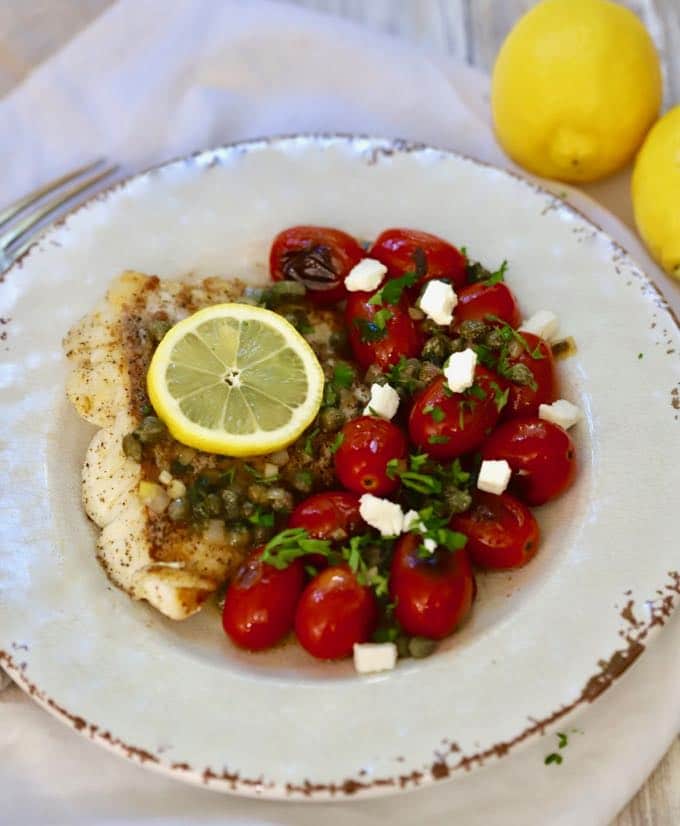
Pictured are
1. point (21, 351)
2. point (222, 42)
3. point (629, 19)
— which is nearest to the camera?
point (21, 351)

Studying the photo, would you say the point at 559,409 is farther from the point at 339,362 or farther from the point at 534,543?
the point at 339,362

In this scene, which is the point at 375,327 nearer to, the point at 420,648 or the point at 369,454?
the point at 369,454

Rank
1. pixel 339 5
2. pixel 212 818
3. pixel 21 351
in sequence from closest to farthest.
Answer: pixel 212 818
pixel 21 351
pixel 339 5

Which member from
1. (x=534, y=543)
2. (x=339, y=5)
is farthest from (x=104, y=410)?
(x=339, y=5)

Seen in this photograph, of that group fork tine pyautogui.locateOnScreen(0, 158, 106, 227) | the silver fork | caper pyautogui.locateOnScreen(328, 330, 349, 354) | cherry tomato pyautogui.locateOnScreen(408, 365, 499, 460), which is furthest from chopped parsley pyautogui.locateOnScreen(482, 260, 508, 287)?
fork tine pyautogui.locateOnScreen(0, 158, 106, 227)

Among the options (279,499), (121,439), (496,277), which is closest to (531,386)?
(496,277)

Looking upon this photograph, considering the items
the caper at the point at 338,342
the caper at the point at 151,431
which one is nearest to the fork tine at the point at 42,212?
the caper at the point at 151,431

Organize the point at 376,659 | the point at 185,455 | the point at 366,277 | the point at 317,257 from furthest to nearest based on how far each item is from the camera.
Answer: the point at 317,257 < the point at 366,277 < the point at 185,455 < the point at 376,659
